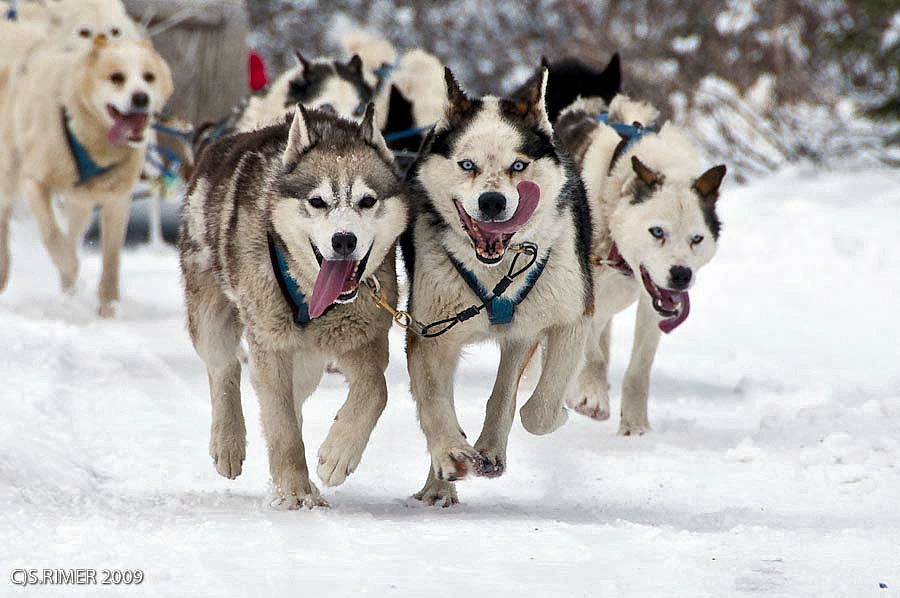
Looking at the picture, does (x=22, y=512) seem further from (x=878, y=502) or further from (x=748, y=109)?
(x=748, y=109)

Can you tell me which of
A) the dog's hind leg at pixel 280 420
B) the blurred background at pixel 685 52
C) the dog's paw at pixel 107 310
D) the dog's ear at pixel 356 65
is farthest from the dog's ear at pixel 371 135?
the blurred background at pixel 685 52

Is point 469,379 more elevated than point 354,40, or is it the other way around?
point 354,40

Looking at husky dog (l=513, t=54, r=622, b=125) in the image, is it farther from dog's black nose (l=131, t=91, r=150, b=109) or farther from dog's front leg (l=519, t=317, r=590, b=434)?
dog's black nose (l=131, t=91, r=150, b=109)

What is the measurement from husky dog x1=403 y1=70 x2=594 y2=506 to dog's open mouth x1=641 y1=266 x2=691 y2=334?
1026mm

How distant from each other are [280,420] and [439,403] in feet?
1.63

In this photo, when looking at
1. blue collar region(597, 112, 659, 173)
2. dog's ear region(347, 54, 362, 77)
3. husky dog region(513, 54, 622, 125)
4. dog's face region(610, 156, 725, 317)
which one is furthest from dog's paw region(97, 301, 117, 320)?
dog's face region(610, 156, 725, 317)

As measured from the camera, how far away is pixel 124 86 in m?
8.09

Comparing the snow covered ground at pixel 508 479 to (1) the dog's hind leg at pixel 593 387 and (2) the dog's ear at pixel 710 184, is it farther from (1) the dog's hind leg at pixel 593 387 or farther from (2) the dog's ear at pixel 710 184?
(2) the dog's ear at pixel 710 184

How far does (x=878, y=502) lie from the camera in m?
4.12

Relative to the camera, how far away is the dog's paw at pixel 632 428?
5.51 meters

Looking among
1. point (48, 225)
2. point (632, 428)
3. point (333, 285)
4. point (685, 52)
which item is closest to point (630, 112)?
point (632, 428)

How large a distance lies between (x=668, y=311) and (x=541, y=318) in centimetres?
123

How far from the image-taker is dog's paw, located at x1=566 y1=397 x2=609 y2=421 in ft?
18.3

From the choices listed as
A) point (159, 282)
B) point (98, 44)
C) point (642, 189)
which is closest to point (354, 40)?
point (98, 44)
